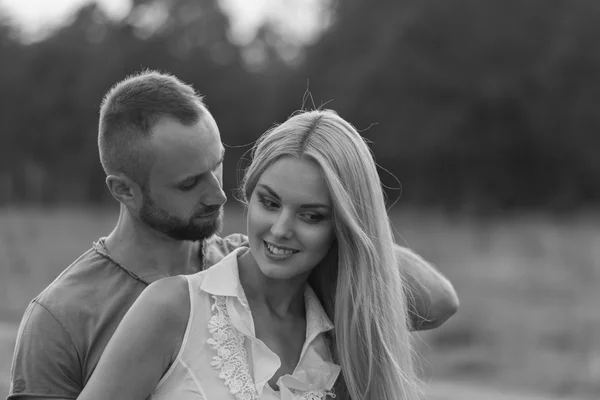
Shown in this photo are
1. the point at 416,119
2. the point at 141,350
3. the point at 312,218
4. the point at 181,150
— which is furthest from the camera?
the point at 416,119

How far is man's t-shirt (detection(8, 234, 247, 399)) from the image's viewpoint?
107 inches

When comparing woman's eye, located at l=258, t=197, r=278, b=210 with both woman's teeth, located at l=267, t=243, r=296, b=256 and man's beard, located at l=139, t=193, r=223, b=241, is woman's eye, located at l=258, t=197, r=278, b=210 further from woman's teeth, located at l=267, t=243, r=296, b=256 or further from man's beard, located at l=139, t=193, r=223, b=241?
man's beard, located at l=139, t=193, r=223, b=241

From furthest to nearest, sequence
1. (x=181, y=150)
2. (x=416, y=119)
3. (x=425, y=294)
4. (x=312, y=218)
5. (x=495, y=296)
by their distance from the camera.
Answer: (x=416, y=119)
(x=495, y=296)
(x=425, y=294)
(x=181, y=150)
(x=312, y=218)

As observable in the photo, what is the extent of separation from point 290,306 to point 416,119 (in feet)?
102

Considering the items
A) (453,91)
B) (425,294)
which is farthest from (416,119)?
(425,294)

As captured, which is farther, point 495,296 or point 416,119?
point 416,119

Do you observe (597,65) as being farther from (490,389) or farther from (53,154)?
(490,389)

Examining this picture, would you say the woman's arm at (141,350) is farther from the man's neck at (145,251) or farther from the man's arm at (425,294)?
the man's arm at (425,294)

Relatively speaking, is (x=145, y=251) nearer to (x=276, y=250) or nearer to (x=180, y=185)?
(x=180, y=185)

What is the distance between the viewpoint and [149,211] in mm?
3088

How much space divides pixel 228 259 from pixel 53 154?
4174 centimetres

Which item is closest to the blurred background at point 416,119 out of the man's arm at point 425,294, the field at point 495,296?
the field at point 495,296

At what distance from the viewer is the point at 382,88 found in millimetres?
33562

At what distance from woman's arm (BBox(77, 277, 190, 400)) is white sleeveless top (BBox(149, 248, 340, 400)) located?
5cm
